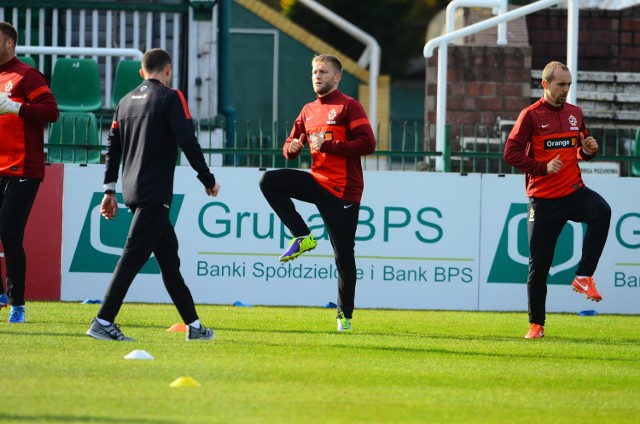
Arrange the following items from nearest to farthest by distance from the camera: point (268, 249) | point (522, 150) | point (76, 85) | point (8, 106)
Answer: point (8, 106), point (522, 150), point (268, 249), point (76, 85)

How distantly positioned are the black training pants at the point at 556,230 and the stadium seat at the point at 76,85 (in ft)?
24.3

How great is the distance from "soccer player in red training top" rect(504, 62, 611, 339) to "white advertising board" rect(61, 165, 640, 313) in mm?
3082

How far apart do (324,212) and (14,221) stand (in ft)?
7.27

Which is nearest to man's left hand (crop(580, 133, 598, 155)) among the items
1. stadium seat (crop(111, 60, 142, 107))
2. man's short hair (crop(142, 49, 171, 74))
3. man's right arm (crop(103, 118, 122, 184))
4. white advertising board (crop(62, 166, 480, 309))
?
white advertising board (crop(62, 166, 480, 309))

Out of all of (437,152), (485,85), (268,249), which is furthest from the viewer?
(485,85)

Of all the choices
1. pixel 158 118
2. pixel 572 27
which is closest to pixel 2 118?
pixel 158 118

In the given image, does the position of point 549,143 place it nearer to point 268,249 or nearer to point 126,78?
point 268,249

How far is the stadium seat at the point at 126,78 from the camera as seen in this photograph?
1561cm

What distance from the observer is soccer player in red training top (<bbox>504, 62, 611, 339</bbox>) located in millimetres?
9812

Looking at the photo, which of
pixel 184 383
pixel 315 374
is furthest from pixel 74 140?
pixel 184 383

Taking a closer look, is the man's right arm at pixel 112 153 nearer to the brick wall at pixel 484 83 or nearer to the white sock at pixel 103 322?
the white sock at pixel 103 322

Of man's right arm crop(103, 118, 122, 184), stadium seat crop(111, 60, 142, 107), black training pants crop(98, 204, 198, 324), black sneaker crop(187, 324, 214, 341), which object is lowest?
black sneaker crop(187, 324, 214, 341)

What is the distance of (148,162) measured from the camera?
841cm

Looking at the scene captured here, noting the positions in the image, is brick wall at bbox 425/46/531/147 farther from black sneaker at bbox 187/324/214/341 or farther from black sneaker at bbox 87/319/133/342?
black sneaker at bbox 87/319/133/342
